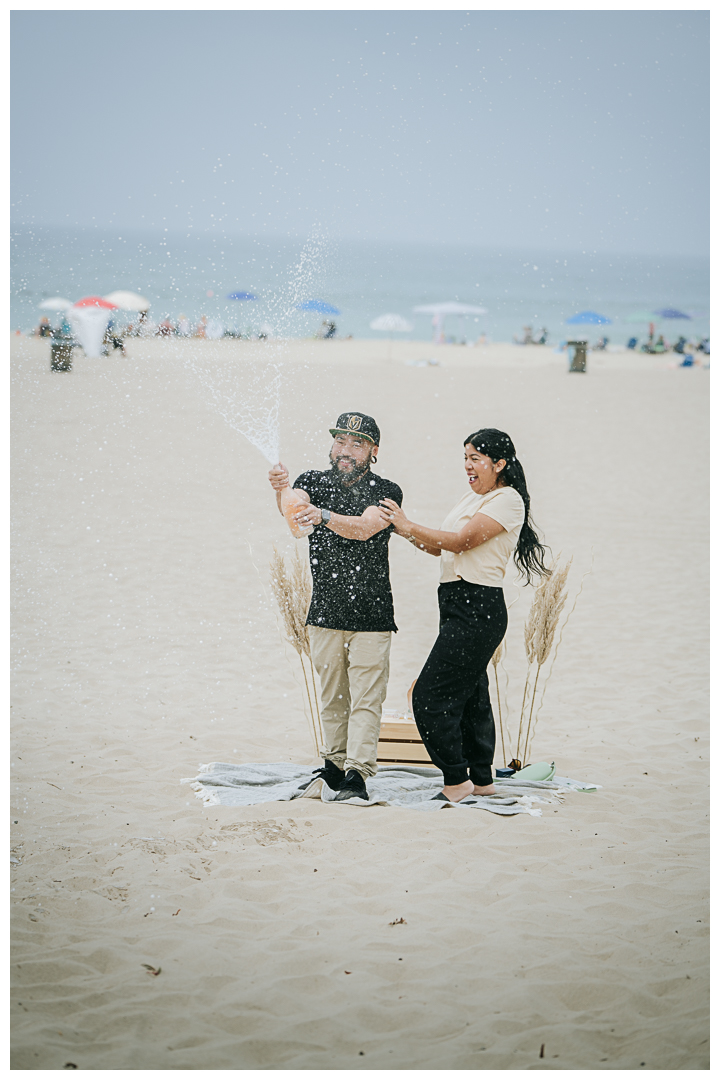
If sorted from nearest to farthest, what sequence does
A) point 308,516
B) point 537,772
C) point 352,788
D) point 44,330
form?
point 308,516
point 352,788
point 537,772
point 44,330

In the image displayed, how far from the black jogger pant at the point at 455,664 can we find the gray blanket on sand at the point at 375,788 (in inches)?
7.9

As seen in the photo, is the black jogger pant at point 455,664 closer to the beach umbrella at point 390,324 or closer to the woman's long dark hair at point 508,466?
the woman's long dark hair at point 508,466

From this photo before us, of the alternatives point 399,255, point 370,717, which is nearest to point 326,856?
point 370,717

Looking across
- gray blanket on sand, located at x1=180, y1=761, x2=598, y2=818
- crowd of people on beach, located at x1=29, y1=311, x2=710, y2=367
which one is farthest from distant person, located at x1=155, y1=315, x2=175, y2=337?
gray blanket on sand, located at x1=180, y1=761, x2=598, y2=818

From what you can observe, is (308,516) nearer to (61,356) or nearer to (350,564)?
(350,564)

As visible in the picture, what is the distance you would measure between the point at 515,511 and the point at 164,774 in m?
1.84

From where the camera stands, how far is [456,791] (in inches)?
153

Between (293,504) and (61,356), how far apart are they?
479 inches

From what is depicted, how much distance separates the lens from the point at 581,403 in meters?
16.5

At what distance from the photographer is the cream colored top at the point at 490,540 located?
372 cm

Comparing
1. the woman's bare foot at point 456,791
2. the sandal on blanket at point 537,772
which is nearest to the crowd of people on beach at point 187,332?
the sandal on blanket at point 537,772

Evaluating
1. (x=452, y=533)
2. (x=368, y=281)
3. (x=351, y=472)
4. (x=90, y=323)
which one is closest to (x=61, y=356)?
(x=90, y=323)

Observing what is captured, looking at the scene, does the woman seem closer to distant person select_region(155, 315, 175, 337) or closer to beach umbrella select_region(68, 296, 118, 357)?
beach umbrella select_region(68, 296, 118, 357)

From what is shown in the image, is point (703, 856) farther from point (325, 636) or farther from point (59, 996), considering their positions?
point (59, 996)
